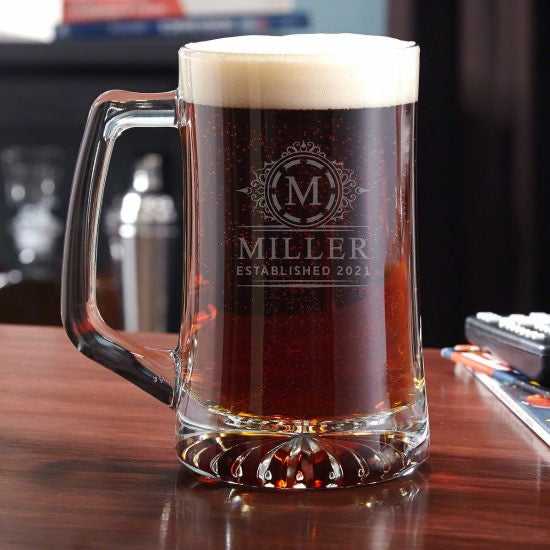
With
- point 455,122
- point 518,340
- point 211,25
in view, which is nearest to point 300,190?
point 518,340

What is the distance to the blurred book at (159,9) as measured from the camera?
2410mm

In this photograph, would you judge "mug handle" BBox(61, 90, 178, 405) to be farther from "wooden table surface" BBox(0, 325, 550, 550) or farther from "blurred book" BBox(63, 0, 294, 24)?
"blurred book" BBox(63, 0, 294, 24)

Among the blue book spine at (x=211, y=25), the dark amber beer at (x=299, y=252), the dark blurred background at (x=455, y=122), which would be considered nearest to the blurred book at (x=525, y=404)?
the dark amber beer at (x=299, y=252)

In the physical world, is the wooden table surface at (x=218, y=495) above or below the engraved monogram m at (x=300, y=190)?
below

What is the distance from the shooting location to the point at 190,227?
1.76 feet

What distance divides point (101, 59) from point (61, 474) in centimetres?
198

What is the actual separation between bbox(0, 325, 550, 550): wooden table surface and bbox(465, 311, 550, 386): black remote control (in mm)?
42

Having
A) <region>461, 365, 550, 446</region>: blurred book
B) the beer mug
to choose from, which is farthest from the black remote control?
the beer mug

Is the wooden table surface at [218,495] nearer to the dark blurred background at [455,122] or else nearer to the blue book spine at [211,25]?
the dark blurred background at [455,122]

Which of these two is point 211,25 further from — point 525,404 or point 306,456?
point 306,456

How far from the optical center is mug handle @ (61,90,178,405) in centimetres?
55

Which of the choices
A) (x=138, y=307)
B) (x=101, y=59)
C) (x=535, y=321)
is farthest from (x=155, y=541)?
(x=101, y=59)

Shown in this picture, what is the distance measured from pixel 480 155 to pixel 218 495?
5.59 ft

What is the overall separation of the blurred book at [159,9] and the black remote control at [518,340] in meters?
1.74
